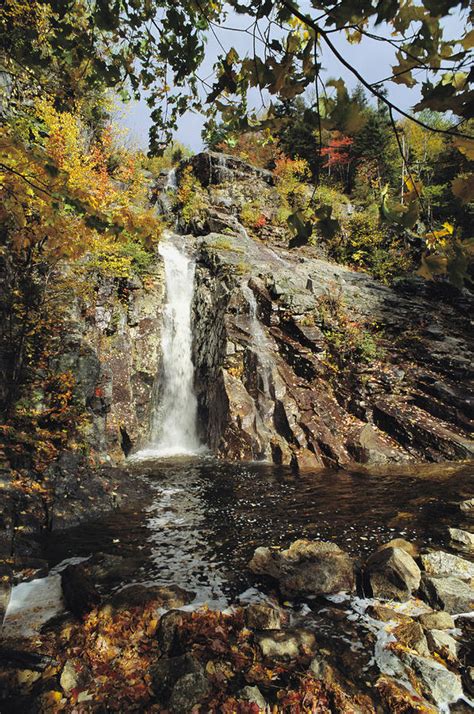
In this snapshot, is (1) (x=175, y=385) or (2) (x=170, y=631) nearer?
(2) (x=170, y=631)

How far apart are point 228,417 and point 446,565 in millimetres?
7188

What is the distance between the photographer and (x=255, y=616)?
3.55 metres

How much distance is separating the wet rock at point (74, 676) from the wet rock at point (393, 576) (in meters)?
2.98

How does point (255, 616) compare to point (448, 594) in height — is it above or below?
below

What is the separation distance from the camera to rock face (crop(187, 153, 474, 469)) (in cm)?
1041

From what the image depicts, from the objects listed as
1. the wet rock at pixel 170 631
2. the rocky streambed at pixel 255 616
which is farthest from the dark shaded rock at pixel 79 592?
the wet rock at pixel 170 631

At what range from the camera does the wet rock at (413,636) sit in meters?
3.18

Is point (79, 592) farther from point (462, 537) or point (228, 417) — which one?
point (228, 417)

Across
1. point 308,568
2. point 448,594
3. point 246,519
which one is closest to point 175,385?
point 246,519

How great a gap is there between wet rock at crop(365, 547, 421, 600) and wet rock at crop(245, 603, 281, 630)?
124 cm

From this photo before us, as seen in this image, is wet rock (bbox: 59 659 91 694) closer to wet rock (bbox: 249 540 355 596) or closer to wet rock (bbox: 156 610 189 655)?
wet rock (bbox: 156 610 189 655)

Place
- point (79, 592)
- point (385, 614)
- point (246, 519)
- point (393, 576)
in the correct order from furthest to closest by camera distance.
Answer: point (246, 519) < point (393, 576) < point (79, 592) < point (385, 614)

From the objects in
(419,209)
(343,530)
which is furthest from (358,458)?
(419,209)

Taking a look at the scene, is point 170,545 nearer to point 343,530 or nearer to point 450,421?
point 343,530
